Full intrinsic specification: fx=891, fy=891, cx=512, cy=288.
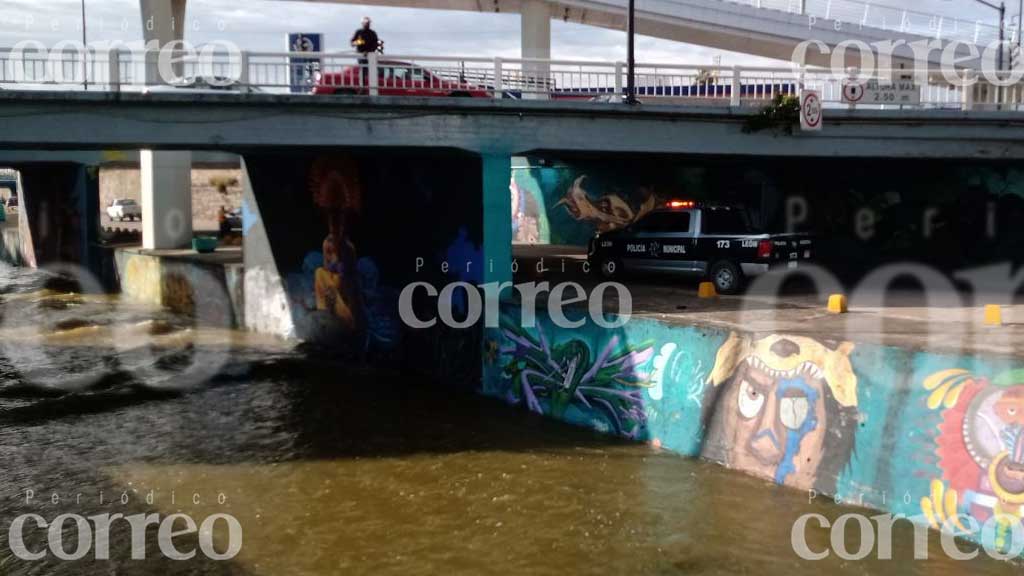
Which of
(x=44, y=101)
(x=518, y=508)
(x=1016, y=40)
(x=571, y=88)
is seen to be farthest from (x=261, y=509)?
(x=1016, y=40)

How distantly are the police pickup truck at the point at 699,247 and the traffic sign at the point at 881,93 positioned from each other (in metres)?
2.96

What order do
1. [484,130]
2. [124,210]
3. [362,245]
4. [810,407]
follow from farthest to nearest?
[124,210] → [362,245] → [484,130] → [810,407]

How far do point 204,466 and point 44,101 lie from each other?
653cm

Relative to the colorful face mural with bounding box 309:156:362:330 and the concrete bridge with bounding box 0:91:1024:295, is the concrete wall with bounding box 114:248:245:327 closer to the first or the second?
the colorful face mural with bounding box 309:156:362:330

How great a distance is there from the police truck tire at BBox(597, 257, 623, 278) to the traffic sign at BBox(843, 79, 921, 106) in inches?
228

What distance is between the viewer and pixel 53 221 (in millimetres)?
37969

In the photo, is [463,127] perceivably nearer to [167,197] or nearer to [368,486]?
[368,486]

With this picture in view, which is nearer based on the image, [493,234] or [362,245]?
[493,234]

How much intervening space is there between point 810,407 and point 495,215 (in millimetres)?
7397

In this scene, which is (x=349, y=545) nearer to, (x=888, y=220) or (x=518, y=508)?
(x=518, y=508)

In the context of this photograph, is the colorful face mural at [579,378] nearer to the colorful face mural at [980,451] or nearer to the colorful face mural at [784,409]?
the colorful face mural at [784,409]

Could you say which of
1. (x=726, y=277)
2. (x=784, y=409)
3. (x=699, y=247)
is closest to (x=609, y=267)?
(x=699, y=247)

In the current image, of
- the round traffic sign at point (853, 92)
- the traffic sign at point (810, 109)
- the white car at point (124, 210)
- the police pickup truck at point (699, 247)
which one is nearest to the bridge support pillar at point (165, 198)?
the white car at point (124, 210)

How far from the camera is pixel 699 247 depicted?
59.9 ft
